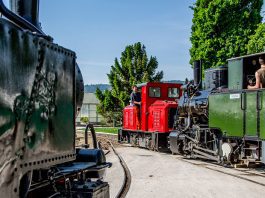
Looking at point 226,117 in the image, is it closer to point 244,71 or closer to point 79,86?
point 244,71

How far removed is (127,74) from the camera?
154 feet

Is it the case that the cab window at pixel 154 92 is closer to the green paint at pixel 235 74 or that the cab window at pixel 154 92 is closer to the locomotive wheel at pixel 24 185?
the green paint at pixel 235 74

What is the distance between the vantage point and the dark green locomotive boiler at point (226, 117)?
12484 mm

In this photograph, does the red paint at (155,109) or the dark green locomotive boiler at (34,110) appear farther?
the red paint at (155,109)

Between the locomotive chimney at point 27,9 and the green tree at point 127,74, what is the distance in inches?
1609

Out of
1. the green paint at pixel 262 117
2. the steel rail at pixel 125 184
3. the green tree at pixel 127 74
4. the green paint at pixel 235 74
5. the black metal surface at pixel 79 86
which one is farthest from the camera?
the green tree at pixel 127 74

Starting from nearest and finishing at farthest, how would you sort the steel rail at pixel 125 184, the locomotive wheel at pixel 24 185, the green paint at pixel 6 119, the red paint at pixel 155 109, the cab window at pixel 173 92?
the green paint at pixel 6 119
the locomotive wheel at pixel 24 185
the steel rail at pixel 125 184
the red paint at pixel 155 109
the cab window at pixel 173 92

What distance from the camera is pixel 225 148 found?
13688mm

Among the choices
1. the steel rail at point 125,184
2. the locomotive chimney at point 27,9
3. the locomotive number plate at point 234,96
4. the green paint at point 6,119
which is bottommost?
the steel rail at point 125,184

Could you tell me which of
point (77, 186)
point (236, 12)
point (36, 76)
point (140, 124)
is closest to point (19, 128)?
point (36, 76)

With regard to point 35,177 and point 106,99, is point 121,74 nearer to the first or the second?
point 106,99

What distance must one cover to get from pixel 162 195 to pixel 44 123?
588 cm

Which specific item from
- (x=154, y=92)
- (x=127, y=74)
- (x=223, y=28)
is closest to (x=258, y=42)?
(x=154, y=92)

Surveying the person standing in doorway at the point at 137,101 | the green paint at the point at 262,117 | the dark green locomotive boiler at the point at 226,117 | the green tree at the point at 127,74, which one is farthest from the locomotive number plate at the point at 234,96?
the green tree at the point at 127,74
